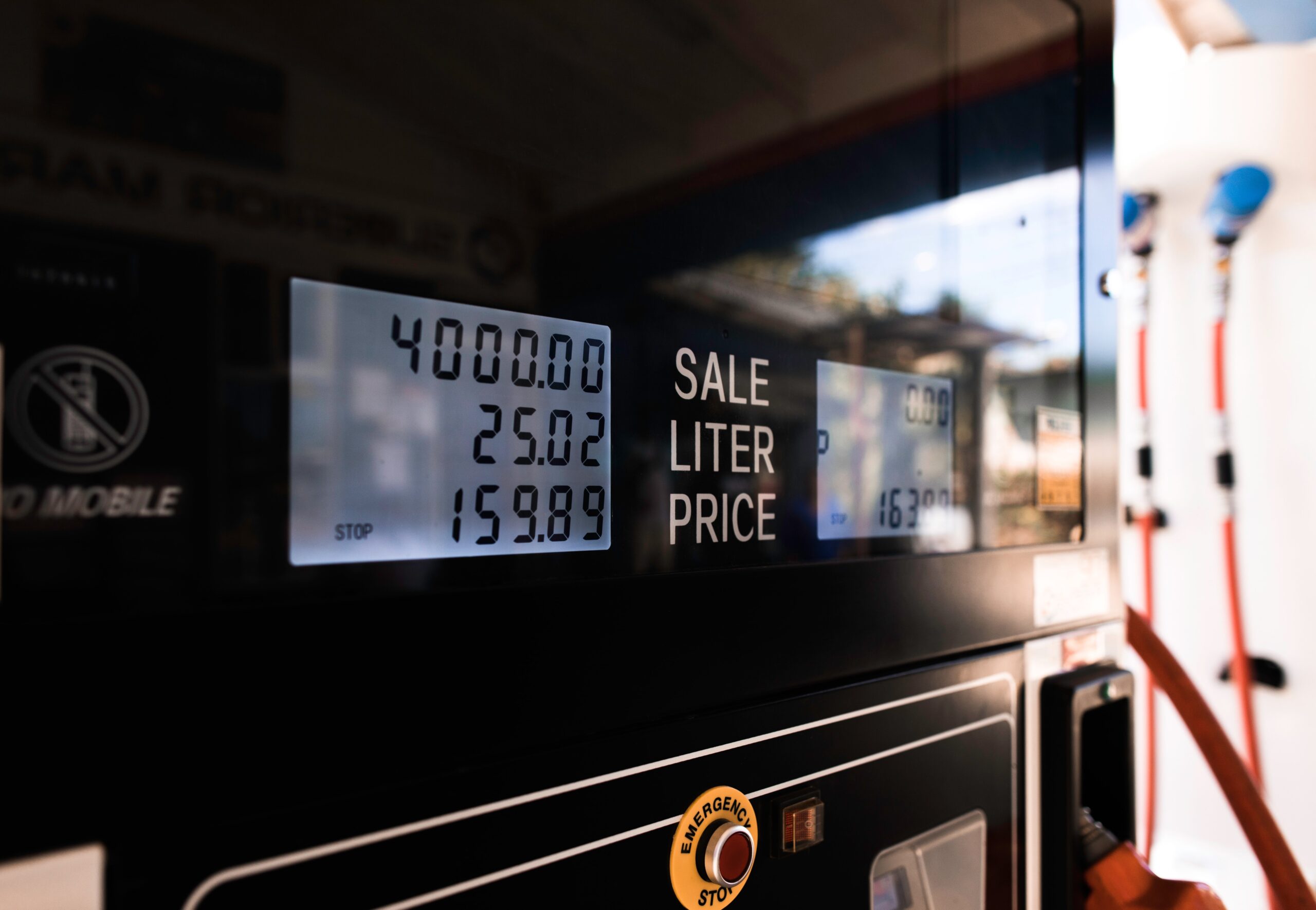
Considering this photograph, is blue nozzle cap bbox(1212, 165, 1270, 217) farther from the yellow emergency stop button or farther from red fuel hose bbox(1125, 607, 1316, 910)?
the yellow emergency stop button

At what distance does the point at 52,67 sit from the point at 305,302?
13cm

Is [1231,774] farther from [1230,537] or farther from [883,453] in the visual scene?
[1230,537]

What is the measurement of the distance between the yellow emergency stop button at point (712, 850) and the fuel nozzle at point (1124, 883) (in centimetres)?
39

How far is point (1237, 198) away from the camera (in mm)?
1758

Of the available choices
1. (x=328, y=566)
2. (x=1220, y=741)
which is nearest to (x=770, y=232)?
(x=328, y=566)

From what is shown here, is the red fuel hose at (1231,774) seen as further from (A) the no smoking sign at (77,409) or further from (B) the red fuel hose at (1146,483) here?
(B) the red fuel hose at (1146,483)

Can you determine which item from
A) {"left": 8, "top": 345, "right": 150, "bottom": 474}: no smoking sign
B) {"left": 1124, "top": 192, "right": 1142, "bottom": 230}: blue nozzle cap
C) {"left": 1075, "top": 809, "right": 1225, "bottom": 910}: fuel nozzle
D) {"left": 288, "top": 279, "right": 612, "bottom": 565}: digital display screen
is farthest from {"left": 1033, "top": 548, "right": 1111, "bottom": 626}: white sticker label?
{"left": 1124, "top": 192, "right": 1142, "bottom": 230}: blue nozzle cap

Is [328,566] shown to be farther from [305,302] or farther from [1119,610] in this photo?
[1119,610]

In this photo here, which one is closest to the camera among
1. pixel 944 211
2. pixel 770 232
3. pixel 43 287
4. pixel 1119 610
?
pixel 43 287

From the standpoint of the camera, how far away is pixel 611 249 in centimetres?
49

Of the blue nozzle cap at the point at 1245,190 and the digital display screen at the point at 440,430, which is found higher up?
the blue nozzle cap at the point at 1245,190

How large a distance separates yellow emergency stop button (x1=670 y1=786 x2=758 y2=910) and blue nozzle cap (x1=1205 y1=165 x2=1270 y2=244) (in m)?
1.89

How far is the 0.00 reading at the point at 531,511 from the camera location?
430 mm

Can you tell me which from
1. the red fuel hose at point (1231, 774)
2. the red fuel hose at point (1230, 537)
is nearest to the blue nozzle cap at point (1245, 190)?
the red fuel hose at point (1230, 537)
